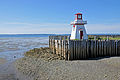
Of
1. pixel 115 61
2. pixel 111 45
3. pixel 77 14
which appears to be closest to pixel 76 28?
pixel 77 14

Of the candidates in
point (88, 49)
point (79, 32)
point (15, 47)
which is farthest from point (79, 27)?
point (15, 47)

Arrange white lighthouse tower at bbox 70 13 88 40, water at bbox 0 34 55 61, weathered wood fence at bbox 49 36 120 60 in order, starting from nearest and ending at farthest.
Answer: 1. weathered wood fence at bbox 49 36 120 60
2. water at bbox 0 34 55 61
3. white lighthouse tower at bbox 70 13 88 40

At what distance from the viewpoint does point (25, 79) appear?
859 cm

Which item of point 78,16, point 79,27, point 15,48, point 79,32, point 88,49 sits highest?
point 78,16

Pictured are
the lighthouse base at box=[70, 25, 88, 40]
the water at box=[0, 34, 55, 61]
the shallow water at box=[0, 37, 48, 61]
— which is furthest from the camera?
the lighthouse base at box=[70, 25, 88, 40]

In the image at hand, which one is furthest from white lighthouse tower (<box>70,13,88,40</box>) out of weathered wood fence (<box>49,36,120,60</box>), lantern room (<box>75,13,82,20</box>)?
weathered wood fence (<box>49,36,120,60</box>)

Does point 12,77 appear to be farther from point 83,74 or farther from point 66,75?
point 83,74

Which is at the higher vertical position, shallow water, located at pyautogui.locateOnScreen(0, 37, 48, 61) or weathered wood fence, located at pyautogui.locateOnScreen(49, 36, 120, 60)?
weathered wood fence, located at pyautogui.locateOnScreen(49, 36, 120, 60)

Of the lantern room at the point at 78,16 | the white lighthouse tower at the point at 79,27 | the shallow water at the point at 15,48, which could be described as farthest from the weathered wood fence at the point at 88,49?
the lantern room at the point at 78,16

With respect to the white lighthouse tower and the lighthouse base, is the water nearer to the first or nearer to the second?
the lighthouse base

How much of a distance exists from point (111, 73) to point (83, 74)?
72.1 inches

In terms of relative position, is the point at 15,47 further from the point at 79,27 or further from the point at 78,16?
the point at 78,16

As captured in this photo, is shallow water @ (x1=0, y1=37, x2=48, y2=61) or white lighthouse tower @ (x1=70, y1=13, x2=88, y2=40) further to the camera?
white lighthouse tower @ (x1=70, y1=13, x2=88, y2=40)

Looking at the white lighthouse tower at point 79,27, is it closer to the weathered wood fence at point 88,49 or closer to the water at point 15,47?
the weathered wood fence at point 88,49
